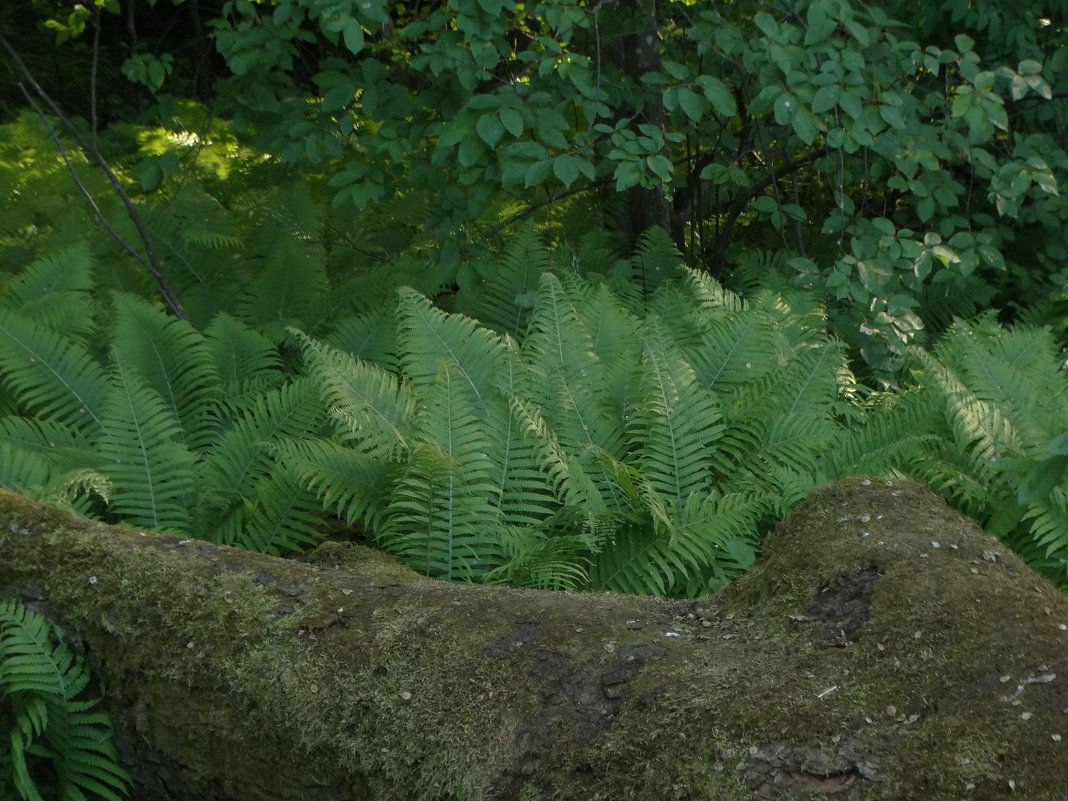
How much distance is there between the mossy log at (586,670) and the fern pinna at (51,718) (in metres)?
0.06

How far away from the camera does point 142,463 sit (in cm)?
338

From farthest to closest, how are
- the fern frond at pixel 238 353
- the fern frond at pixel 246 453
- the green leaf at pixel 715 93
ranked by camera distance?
1. the fern frond at pixel 238 353
2. the green leaf at pixel 715 93
3. the fern frond at pixel 246 453

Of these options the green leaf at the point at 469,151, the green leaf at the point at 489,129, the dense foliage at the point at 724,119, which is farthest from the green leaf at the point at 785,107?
the green leaf at the point at 469,151

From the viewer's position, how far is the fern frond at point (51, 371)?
3.87m

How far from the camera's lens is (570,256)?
19.9 ft

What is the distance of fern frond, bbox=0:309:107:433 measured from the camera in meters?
3.87

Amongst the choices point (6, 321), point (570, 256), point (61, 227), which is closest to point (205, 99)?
point (61, 227)

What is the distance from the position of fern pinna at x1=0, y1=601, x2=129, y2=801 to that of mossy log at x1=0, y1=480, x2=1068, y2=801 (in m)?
0.06

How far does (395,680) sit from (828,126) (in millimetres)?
3459

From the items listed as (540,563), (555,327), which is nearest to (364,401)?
(555,327)

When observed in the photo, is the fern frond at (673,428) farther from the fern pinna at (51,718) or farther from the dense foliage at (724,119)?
the fern pinna at (51,718)

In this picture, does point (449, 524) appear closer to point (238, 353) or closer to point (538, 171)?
point (538, 171)

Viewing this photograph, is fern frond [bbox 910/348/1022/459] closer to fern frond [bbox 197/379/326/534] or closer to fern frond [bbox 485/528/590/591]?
fern frond [bbox 485/528/590/591]

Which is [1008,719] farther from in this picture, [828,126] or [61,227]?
[61,227]
